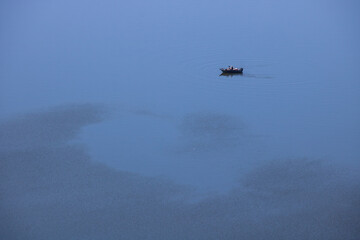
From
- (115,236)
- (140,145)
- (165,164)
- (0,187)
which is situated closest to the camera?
(115,236)

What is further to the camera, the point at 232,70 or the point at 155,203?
the point at 232,70

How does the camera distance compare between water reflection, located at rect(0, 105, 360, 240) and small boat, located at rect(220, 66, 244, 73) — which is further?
small boat, located at rect(220, 66, 244, 73)

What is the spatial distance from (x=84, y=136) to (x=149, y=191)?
7.08 feet

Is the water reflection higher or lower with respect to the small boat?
lower

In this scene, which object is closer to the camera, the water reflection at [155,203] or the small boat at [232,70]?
the water reflection at [155,203]

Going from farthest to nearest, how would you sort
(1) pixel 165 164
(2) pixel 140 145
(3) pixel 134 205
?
(2) pixel 140 145, (1) pixel 165 164, (3) pixel 134 205

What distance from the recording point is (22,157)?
7.22 metres

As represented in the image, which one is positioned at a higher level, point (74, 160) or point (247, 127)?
point (247, 127)

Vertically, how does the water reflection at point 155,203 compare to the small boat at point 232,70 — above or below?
below

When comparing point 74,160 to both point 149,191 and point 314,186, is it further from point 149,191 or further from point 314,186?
point 314,186

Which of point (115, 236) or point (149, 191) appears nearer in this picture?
point (115, 236)

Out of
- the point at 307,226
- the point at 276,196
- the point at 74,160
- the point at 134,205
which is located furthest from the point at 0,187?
the point at 307,226

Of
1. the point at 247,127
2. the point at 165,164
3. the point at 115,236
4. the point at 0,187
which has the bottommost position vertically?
the point at 115,236

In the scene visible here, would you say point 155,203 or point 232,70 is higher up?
point 232,70
